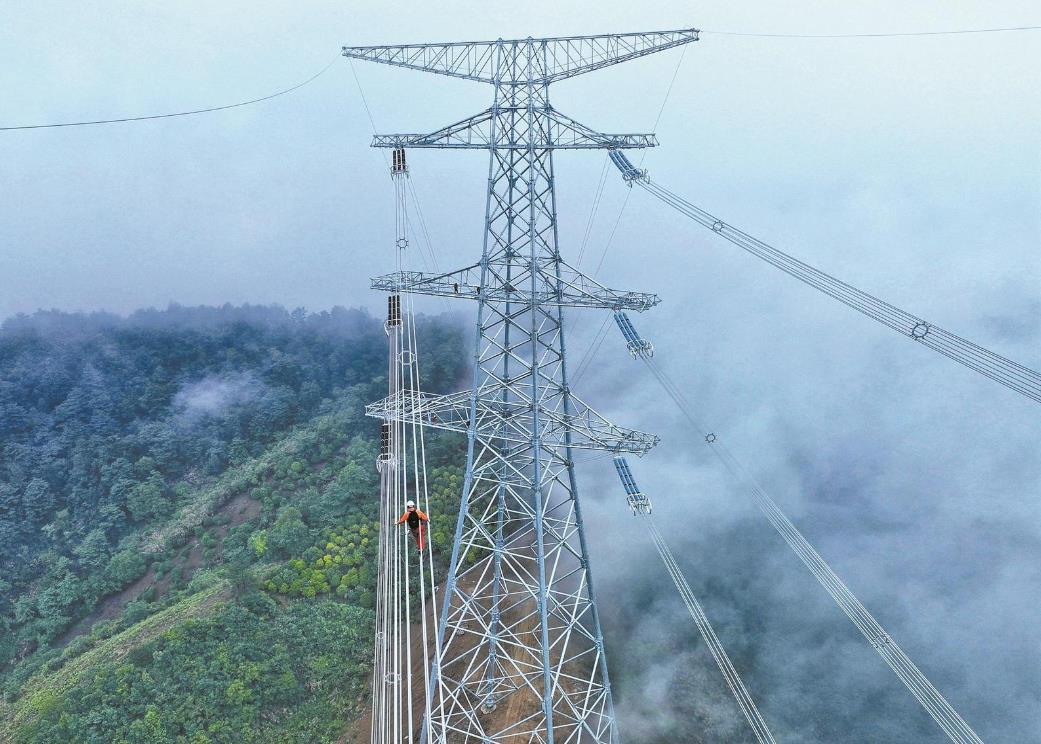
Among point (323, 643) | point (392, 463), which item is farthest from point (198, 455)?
point (392, 463)

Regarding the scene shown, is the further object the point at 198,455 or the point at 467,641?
the point at 198,455

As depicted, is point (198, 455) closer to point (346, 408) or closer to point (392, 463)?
point (346, 408)

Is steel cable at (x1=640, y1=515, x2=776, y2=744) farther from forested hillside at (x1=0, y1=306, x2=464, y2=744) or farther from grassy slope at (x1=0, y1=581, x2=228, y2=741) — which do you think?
grassy slope at (x1=0, y1=581, x2=228, y2=741)

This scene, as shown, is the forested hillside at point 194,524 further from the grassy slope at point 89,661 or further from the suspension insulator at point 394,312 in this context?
the suspension insulator at point 394,312

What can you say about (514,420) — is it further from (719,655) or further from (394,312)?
(719,655)

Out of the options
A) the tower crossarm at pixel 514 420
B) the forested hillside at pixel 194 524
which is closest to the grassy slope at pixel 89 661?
the forested hillside at pixel 194 524

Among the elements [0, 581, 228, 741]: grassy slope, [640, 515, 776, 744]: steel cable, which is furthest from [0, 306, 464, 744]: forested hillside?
[640, 515, 776, 744]: steel cable
